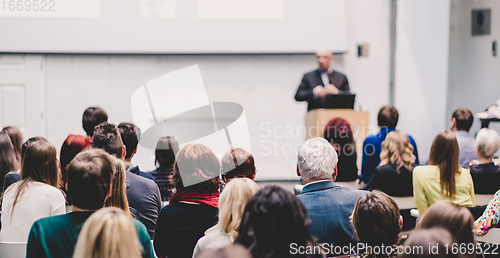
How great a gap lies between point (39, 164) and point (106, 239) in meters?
1.11

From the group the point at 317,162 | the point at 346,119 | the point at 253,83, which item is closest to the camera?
the point at 317,162

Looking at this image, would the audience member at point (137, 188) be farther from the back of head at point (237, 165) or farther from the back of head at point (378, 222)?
the back of head at point (378, 222)

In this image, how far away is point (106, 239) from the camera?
1.13 meters

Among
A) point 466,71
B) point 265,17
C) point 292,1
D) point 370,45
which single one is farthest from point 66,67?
point 466,71

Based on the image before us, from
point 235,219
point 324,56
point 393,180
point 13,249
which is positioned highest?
point 324,56

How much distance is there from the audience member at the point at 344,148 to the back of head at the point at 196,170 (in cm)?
157

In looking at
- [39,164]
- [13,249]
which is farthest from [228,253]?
[39,164]

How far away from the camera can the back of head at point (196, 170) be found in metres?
1.98

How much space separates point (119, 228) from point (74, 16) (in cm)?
476

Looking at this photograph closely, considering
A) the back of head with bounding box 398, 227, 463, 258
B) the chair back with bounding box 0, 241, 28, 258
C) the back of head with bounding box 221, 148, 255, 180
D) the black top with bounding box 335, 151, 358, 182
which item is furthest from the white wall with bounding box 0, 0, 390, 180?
the back of head with bounding box 398, 227, 463, 258

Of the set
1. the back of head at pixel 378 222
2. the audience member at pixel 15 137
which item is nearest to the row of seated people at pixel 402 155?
the back of head at pixel 378 222

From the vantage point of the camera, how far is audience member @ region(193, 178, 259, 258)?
1.56m

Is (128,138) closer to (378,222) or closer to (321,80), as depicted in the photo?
(378,222)

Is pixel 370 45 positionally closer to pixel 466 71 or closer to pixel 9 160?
pixel 466 71
